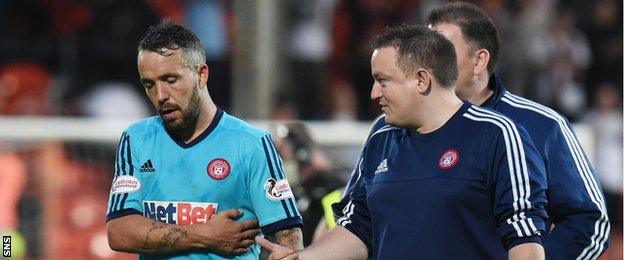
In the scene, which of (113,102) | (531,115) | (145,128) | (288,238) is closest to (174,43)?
(145,128)

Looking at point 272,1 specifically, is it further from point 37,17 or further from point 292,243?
point 292,243

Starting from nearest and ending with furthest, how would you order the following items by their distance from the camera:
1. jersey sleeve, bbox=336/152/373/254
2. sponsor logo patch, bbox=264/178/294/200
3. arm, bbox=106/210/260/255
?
arm, bbox=106/210/260/255, sponsor logo patch, bbox=264/178/294/200, jersey sleeve, bbox=336/152/373/254

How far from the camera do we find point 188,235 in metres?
4.60

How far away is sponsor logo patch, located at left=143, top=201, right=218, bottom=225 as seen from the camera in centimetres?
468

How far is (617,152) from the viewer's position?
11961 millimetres

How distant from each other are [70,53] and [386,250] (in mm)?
7421

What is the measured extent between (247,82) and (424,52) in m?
6.04

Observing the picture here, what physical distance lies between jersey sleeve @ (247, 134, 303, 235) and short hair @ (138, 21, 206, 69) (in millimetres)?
380

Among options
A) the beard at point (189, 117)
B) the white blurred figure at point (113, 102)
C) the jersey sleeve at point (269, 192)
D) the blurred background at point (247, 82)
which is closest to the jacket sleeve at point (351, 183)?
the jersey sleeve at point (269, 192)

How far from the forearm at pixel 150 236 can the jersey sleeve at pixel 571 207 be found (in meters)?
1.33

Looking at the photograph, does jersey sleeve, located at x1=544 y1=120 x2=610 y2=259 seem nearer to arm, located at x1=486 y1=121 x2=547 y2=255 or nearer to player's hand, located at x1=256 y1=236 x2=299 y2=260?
arm, located at x1=486 y1=121 x2=547 y2=255

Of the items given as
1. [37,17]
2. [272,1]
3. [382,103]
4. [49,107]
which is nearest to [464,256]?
[382,103]

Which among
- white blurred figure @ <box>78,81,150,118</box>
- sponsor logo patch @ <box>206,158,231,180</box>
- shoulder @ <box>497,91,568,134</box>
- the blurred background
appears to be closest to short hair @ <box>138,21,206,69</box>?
sponsor logo patch @ <box>206,158,231,180</box>

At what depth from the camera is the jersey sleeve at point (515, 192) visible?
4.27 m
